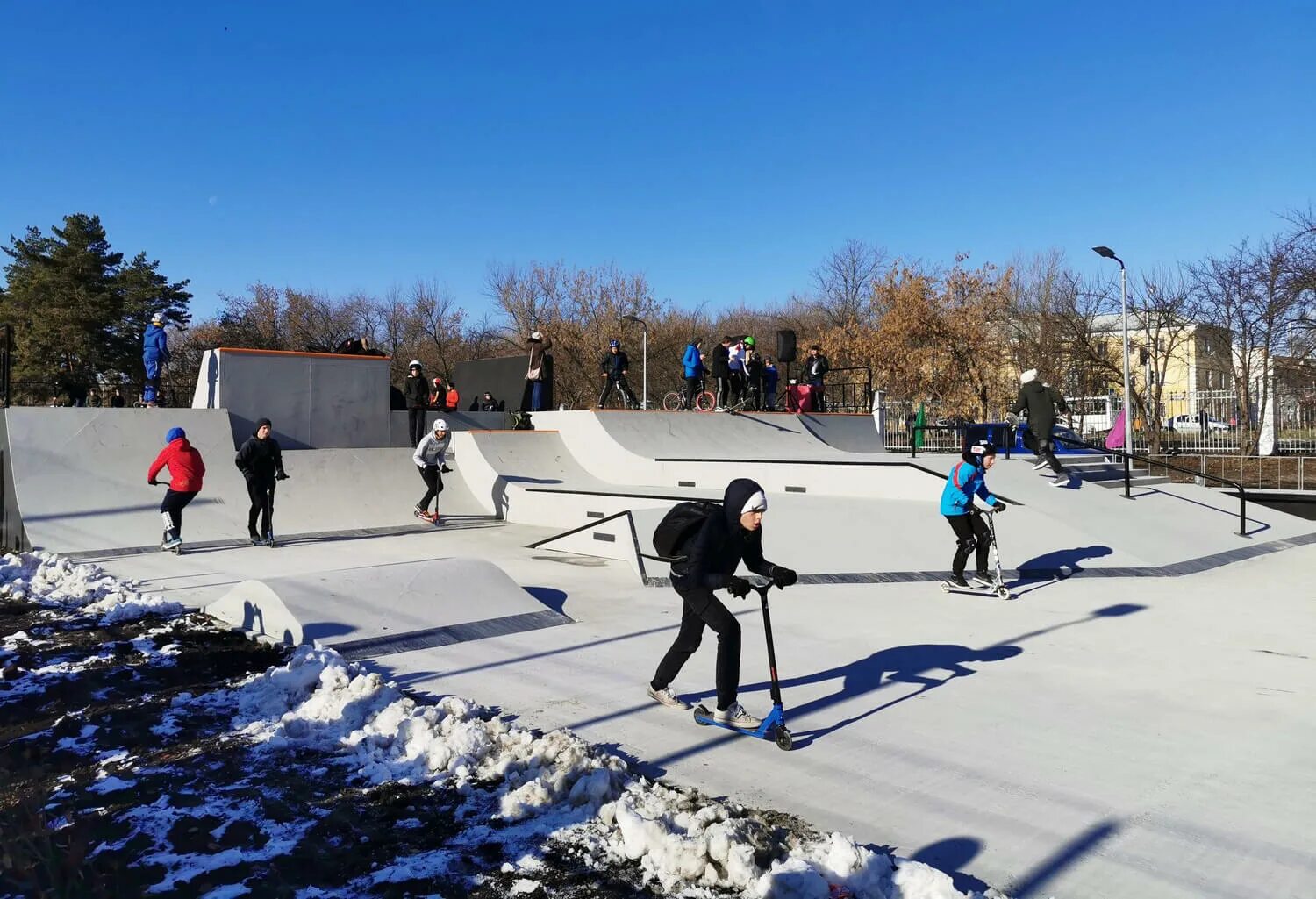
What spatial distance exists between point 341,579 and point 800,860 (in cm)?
555

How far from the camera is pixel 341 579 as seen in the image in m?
7.67

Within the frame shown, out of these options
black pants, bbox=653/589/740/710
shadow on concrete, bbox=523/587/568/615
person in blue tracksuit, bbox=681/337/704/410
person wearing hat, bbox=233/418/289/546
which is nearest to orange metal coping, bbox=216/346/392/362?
person wearing hat, bbox=233/418/289/546

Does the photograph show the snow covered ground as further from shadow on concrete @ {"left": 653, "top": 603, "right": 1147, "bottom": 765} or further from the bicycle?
the bicycle

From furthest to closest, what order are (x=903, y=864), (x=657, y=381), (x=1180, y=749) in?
1. (x=657, y=381)
2. (x=1180, y=749)
3. (x=903, y=864)

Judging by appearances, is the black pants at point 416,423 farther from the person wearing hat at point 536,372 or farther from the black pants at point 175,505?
the black pants at point 175,505

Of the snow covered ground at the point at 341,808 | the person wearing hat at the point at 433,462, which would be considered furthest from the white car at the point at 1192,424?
the snow covered ground at the point at 341,808

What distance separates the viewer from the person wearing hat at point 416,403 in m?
18.9

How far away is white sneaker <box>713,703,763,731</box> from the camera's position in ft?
15.9

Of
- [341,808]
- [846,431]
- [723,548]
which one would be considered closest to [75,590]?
[341,808]

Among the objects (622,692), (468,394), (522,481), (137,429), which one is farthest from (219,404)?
(622,692)

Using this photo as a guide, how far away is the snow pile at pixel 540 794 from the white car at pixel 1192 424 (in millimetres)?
25589

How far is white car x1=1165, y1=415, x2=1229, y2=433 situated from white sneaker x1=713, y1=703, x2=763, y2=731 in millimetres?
24583

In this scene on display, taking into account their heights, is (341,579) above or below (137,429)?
below

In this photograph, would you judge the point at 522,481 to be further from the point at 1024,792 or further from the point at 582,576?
the point at 1024,792
